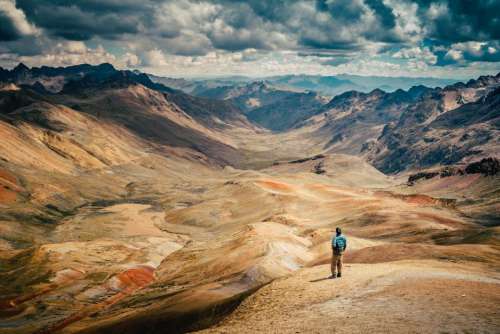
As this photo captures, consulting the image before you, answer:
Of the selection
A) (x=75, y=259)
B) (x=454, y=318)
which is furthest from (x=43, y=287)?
(x=454, y=318)

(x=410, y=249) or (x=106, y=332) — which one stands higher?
(x=410, y=249)

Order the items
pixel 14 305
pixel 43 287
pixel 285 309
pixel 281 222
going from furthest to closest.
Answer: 1. pixel 281 222
2. pixel 43 287
3. pixel 14 305
4. pixel 285 309

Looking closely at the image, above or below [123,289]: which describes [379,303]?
below

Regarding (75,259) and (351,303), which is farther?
(75,259)

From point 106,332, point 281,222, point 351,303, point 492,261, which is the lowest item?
point 106,332

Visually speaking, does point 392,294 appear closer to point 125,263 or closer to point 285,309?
point 285,309

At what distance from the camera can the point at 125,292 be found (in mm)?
111688

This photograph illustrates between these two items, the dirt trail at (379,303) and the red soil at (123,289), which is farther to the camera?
the red soil at (123,289)

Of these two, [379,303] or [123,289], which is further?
[123,289]

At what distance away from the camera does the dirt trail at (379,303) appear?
27.3 metres

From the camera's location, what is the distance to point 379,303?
32.2 meters

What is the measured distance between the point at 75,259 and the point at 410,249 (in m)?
119

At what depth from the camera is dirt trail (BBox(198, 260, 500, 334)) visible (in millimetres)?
27266

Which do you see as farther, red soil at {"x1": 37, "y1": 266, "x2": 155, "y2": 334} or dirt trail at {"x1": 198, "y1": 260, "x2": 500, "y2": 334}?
red soil at {"x1": 37, "y1": 266, "x2": 155, "y2": 334}
